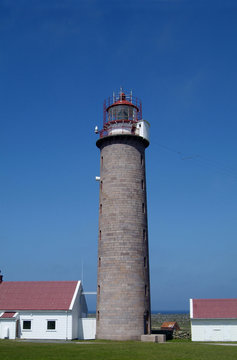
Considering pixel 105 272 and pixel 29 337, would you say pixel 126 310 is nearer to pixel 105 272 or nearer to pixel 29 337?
pixel 105 272

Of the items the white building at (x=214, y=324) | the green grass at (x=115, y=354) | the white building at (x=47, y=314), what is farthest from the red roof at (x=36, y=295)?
the green grass at (x=115, y=354)

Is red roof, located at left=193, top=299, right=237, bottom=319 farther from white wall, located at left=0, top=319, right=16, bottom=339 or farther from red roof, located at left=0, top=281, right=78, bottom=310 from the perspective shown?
white wall, located at left=0, top=319, right=16, bottom=339

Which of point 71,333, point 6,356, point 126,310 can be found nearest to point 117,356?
point 6,356

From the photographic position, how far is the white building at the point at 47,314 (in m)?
35.8

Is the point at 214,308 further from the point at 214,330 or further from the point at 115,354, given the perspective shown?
the point at 115,354

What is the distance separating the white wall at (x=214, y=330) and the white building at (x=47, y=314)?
8848 millimetres

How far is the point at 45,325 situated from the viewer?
118ft

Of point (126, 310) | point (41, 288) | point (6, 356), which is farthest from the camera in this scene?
point (41, 288)

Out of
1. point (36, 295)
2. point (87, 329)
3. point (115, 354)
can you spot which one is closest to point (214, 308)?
point (87, 329)

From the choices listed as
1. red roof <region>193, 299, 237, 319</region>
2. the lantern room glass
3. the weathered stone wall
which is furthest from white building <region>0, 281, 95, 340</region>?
the lantern room glass

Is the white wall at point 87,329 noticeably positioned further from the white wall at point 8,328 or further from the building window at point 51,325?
the white wall at point 8,328

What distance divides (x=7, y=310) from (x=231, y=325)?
63.2 feet

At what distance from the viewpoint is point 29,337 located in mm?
36125

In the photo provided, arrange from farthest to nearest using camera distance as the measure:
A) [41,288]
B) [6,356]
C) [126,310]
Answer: [41,288], [126,310], [6,356]
